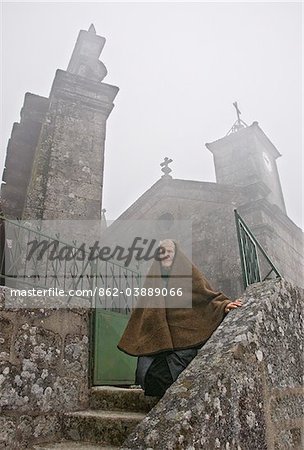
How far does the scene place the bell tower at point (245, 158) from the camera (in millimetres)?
17859

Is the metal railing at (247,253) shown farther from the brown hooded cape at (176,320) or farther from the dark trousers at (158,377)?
the dark trousers at (158,377)

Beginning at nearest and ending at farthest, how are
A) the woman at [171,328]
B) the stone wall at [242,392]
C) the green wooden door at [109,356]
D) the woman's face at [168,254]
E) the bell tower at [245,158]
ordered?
the stone wall at [242,392]
the woman at [171,328]
the woman's face at [168,254]
the green wooden door at [109,356]
the bell tower at [245,158]

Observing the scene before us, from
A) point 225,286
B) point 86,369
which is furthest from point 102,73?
point 225,286

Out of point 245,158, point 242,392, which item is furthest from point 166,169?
point 242,392

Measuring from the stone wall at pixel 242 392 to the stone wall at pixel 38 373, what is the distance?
5.88ft

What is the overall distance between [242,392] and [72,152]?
4.91 metres

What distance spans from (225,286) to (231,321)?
925 centimetres

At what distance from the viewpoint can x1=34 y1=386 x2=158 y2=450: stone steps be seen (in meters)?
2.70

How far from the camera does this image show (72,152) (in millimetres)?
5855

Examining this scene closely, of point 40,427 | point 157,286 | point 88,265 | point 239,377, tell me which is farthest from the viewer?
point 88,265

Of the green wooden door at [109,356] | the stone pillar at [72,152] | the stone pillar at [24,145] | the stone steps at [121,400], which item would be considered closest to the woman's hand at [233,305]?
the stone steps at [121,400]

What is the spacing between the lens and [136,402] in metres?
3.20

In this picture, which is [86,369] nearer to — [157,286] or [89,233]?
[157,286]

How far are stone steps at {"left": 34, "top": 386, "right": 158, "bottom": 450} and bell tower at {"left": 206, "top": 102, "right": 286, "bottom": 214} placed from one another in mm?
14845
